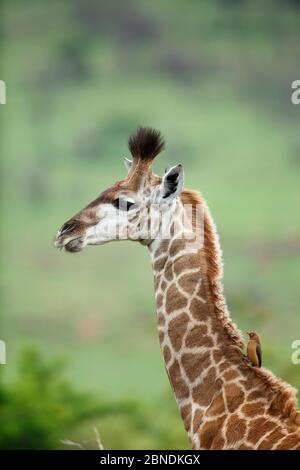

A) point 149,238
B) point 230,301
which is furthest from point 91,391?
point 149,238

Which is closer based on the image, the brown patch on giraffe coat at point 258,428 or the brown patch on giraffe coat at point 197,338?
the brown patch on giraffe coat at point 258,428

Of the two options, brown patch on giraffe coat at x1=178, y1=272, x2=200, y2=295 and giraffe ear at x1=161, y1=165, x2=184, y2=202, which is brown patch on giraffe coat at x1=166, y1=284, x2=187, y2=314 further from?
giraffe ear at x1=161, y1=165, x2=184, y2=202

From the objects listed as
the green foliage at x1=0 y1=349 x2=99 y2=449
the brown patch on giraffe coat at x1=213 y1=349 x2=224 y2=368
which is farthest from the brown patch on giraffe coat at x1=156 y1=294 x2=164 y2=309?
the green foliage at x1=0 y1=349 x2=99 y2=449

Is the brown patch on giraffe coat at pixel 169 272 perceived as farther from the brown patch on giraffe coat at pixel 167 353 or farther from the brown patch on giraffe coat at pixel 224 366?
the brown patch on giraffe coat at pixel 224 366

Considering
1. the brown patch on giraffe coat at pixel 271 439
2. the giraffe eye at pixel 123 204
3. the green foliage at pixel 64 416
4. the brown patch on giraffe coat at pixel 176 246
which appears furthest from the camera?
the green foliage at pixel 64 416

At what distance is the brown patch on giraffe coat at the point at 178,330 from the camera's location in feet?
16.4

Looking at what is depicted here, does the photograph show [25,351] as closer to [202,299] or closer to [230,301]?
[230,301]

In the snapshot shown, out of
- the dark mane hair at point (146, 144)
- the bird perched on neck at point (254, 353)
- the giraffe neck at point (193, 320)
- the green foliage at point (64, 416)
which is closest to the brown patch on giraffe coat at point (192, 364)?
the giraffe neck at point (193, 320)

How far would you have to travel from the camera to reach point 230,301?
39.0 ft

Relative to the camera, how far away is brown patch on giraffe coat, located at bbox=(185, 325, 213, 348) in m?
4.91

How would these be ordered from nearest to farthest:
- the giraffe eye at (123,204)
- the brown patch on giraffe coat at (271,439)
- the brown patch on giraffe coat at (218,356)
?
1. the brown patch on giraffe coat at (271,439)
2. the brown patch on giraffe coat at (218,356)
3. the giraffe eye at (123,204)

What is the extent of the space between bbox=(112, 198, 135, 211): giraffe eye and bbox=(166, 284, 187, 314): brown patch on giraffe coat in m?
0.46

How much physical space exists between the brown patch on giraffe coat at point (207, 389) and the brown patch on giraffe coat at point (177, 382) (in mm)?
74
